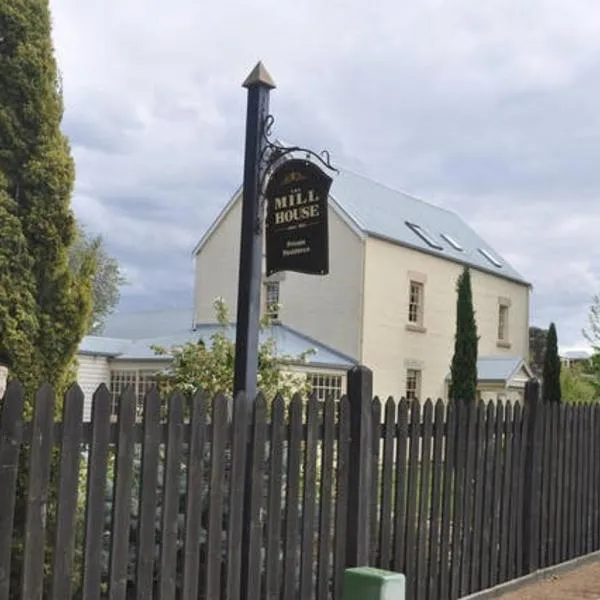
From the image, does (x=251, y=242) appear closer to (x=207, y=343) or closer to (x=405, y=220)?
(x=207, y=343)

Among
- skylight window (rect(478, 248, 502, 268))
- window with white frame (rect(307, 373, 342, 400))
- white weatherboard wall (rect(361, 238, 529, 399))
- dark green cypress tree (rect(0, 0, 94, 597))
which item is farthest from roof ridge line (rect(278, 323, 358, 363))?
dark green cypress tree (rect(0, 0, 94, 597))

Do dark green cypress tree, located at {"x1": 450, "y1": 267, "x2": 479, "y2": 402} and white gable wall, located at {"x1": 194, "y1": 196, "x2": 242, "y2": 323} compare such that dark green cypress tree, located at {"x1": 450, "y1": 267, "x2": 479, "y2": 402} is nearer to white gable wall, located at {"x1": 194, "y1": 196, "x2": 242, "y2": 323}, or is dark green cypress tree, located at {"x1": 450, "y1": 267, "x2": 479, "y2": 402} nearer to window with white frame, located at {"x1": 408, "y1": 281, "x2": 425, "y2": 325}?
window with white frame, located at {"x1": 408, "y1": 281, "x2": 425, "y2": 325}

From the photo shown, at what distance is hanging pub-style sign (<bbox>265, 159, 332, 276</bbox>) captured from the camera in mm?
5867

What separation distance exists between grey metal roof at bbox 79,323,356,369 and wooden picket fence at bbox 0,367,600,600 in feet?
52.3

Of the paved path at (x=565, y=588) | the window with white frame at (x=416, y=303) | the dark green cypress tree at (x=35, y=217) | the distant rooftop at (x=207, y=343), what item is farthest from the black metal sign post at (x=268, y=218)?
the window with white frame at (x=416, y=303)

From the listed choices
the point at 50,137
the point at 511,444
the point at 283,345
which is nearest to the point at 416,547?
the point at 511,444

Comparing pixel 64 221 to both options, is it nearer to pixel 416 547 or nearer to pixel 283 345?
pixel 416 547

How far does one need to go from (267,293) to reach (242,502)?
22325 millimetres

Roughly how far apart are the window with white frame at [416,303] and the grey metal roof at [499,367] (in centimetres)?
248

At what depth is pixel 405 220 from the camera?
95.6ft

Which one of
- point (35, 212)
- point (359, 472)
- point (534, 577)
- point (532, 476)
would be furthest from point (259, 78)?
point (534, 577)

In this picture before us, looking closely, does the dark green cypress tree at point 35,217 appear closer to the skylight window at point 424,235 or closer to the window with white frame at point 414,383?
the window with white frame at point 414,383

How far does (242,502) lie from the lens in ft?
17.0

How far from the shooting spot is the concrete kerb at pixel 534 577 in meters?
7.25
